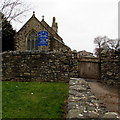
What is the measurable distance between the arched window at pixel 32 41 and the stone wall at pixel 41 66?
19686 millimetres

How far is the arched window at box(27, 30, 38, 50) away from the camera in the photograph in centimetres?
3167

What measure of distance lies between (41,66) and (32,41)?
20.4m

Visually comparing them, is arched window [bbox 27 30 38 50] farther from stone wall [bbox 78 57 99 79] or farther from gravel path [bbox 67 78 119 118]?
gravel path [bbox 67 78 119 118]

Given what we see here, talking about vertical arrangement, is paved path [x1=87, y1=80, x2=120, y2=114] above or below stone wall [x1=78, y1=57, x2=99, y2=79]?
below

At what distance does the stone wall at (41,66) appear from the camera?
1175 centimetres

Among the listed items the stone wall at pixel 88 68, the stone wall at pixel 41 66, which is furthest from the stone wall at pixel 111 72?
the stone wall at pixel 41 66

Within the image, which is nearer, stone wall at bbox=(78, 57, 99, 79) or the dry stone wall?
the dry stone wall

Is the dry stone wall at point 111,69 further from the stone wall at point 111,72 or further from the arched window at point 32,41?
the arched window at point 32,41

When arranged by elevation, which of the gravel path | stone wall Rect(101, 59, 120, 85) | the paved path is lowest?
the paved path

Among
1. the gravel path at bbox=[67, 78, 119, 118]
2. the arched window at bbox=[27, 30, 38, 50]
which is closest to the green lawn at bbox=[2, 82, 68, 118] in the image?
the gravel path at bbox=[67, 78, 119, 118]

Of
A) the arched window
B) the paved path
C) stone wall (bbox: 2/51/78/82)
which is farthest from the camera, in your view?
the arched window

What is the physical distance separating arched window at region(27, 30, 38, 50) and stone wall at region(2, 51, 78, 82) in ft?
64.6

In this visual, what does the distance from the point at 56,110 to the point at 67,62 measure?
6.04m

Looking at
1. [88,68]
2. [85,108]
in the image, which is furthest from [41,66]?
[85,108]
